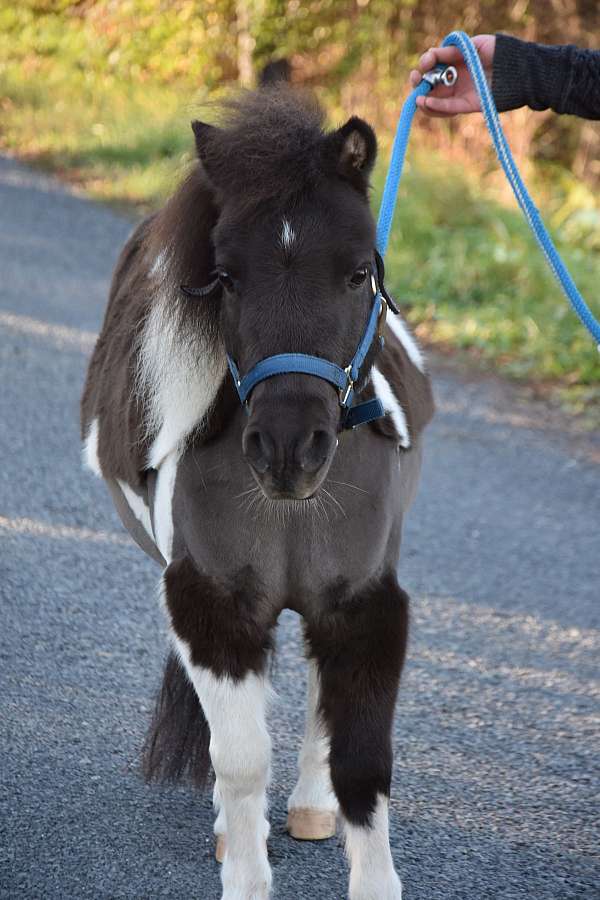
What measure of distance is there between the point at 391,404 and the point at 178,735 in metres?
1.08

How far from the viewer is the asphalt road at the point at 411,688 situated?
115 inches

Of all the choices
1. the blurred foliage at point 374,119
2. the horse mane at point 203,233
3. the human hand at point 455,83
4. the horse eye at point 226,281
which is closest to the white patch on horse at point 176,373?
the horse mane at point 203,233

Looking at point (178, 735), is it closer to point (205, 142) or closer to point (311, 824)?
point (311, 824)

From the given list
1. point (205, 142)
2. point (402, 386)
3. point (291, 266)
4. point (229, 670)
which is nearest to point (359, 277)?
point (291, 266)

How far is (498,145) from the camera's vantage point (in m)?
3.24

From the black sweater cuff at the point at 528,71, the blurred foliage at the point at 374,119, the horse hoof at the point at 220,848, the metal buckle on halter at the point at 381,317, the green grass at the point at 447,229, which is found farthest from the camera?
the blurred foliage at the point at 374,119

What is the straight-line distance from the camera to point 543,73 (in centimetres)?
325

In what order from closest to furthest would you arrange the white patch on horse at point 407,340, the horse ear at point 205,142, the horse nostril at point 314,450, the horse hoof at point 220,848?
the horse nostril at point 314,450 → the horse ear at point 205,142 → the horse hoof at point 220,848 → the white patch on horse at point 407,340

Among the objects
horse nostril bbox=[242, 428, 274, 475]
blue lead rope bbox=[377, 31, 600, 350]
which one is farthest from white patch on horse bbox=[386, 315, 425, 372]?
horse nostril bbox=[242, 428, 274, 475]

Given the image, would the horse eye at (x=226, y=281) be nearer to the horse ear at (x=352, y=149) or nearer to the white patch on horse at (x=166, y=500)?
the horse ear at (x=352, y=149)

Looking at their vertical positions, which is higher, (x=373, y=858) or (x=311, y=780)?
(x=373, y=858)

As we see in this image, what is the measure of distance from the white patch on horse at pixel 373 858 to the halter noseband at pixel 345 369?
831 millimetres

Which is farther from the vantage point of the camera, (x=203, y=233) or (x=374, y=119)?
(x=374, y=119)

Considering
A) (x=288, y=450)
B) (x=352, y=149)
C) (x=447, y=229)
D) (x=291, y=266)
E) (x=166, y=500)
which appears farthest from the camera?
(x=447, y=229)
